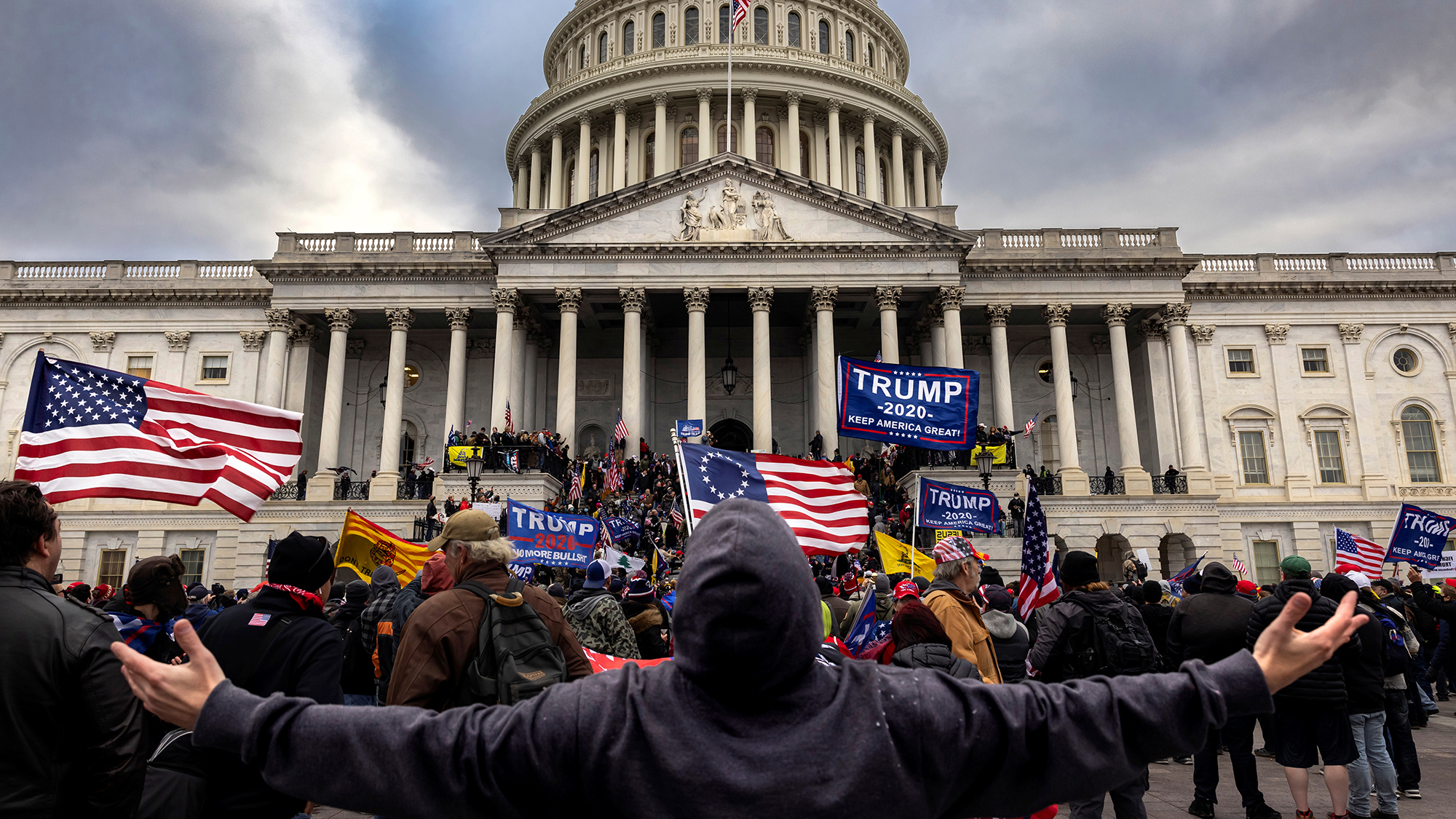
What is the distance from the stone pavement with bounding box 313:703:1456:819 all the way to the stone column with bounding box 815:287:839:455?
71.7 feet

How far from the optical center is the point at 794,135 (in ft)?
166

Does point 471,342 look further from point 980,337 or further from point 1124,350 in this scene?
point 1124,350

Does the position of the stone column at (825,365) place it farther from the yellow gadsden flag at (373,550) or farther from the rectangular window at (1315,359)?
the yellow gadsden flag at (373,550)

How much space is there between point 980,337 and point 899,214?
27.5ft

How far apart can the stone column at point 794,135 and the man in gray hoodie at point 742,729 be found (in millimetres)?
49307

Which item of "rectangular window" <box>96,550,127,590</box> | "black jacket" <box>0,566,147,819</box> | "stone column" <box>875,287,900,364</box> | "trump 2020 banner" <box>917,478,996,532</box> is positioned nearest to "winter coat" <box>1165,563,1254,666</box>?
"trump 2020 banner" <box>917,478,996,532</box>

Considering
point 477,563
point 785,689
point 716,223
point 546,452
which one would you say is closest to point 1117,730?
point 785,689

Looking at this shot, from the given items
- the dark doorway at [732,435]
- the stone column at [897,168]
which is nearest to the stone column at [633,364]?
the dark doorway at [732,435]

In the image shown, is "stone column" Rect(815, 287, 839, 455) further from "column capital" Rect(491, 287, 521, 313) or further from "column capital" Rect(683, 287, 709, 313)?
"column capital" Rect(491, 287, 521, 313)

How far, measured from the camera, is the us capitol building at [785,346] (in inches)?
1358

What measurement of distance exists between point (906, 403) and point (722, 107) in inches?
1697

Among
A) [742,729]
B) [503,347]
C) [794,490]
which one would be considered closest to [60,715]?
[742,729]

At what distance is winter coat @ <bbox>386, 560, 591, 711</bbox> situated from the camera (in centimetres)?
423

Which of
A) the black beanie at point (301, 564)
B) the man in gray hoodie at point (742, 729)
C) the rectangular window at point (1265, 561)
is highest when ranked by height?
the black beanie at point (301, 564)
